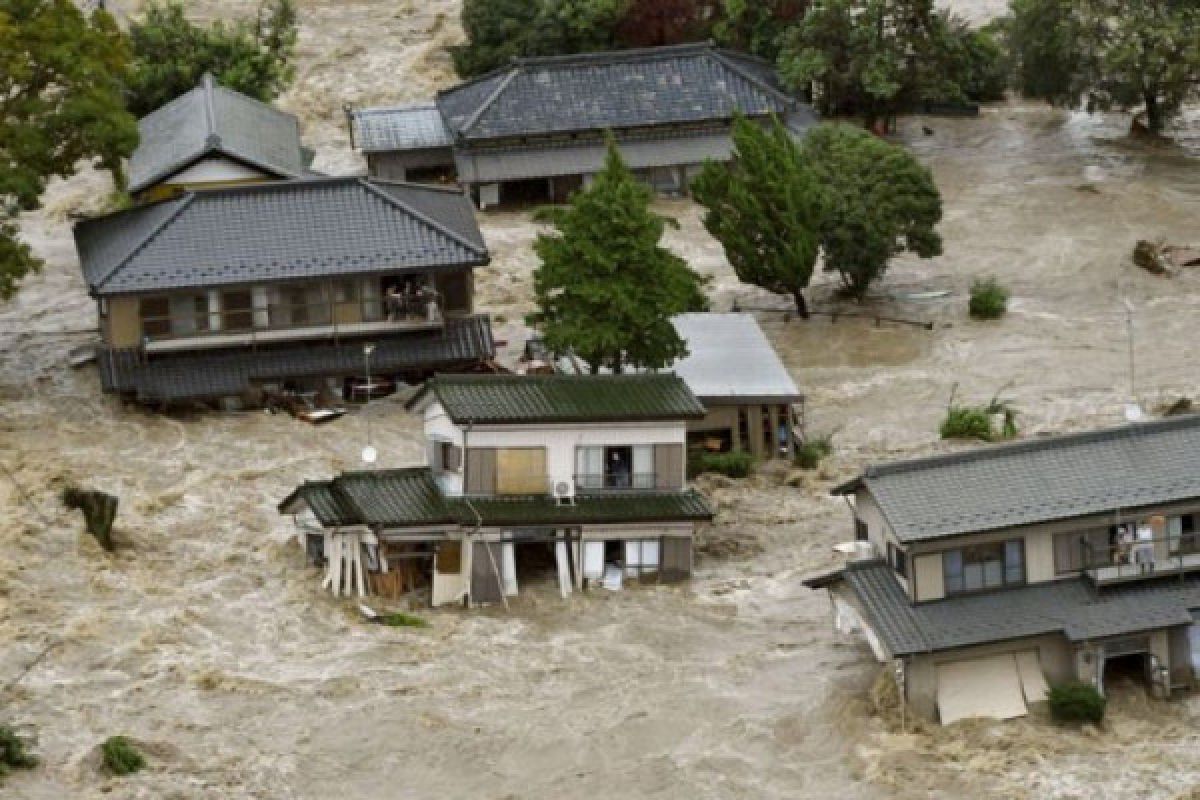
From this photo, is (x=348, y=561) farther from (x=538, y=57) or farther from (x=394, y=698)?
(x=538, y=57)

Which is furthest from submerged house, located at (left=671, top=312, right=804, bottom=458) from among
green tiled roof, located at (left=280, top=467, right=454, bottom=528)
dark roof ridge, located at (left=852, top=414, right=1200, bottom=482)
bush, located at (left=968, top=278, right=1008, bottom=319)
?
dark roof ridge, located at (left=852, top=414, right=1200, bottom=482)

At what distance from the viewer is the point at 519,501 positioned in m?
47.7

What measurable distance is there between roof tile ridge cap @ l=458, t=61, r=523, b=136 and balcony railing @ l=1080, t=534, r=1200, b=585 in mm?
33626

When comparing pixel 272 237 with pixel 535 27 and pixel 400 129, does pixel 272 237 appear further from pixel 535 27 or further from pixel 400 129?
pixel 535 27

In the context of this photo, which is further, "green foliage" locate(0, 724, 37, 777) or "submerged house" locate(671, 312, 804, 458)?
"submerged house" locate(671, 312, 804, 458)

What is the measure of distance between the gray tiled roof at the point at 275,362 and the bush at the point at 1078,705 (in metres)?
21.1

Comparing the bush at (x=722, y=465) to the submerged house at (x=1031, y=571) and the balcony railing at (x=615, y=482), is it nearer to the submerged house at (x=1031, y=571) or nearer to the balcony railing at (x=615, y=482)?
the balcony railing at (x=615, y=482)

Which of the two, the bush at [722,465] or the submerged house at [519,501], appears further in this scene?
the bush at [722,465]

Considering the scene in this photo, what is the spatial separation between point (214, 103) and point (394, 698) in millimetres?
29214

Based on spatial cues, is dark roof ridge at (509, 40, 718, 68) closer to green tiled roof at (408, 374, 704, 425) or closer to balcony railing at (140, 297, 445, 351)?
balcony railing at (140, 297, 445, 351)

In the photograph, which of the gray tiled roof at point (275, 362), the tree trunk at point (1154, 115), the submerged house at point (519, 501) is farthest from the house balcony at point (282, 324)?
the tree trunk at point (1154, 115)

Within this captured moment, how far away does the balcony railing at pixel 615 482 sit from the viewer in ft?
158

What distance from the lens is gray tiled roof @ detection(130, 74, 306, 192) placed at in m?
64.2

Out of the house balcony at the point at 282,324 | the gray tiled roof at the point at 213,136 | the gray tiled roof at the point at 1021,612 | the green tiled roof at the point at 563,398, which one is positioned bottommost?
the gray tiled roof at the point at 1021,612
